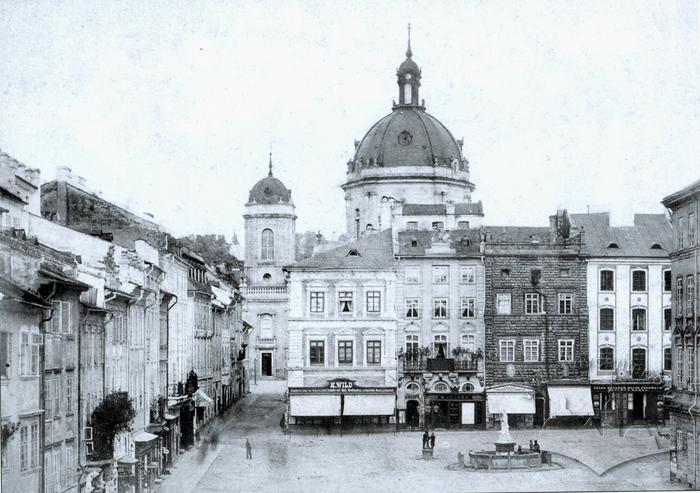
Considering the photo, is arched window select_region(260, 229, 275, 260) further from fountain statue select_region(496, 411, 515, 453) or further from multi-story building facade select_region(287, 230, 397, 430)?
fountain statue select_region(496, 411, 515, 453)

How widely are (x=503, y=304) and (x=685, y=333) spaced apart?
1117 cm

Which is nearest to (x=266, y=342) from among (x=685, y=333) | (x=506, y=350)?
(x=506, y=350)

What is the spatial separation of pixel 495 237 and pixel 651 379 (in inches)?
279

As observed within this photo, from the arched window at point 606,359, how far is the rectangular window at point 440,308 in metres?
5.36

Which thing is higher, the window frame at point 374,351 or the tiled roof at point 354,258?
the tiled roof at point 354,258

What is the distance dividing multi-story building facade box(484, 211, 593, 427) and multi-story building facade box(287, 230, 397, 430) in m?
3.55

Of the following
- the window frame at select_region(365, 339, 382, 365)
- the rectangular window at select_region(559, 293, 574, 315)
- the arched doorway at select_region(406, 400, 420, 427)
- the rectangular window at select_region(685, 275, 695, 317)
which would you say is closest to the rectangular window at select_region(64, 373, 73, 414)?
the rectangular window at select_region(685, 275, 695, 317)

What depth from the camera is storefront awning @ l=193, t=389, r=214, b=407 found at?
3877 cm

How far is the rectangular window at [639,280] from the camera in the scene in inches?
1481

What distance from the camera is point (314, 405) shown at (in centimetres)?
4056

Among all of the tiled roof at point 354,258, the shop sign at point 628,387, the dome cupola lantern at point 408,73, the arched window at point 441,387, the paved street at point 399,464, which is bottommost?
the paved street at point 399,464

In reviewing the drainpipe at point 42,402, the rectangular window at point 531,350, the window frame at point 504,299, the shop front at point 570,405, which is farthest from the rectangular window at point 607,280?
the drainpipe at point 42,402

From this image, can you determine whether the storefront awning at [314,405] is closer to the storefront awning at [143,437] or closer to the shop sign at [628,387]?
the shop sign at [628,387]

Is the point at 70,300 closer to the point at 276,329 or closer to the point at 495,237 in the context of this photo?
the point at 495,237
